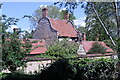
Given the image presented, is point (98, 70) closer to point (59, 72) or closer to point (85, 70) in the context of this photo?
point (85, 70)

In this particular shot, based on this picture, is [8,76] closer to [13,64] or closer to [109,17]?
[13,64]

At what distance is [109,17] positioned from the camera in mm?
7969

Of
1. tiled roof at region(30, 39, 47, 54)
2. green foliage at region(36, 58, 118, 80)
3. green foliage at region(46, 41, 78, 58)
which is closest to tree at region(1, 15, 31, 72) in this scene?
tiled roof at region(30, 39, 47, 54)

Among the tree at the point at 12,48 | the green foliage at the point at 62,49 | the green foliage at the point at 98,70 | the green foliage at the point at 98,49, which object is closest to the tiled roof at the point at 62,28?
the green foliage at the point at 62,49

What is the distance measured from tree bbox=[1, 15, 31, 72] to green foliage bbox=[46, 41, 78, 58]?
12.8 m

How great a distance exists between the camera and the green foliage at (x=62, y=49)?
23.5 meters

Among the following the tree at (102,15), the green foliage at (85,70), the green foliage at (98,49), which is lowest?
the green foliage at (98,49)

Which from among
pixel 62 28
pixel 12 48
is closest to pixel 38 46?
Result: pixel 12 48

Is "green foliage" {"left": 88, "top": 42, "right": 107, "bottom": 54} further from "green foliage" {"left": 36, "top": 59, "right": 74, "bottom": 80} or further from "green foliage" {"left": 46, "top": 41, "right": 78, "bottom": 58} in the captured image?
"green foliage" {"left": 36, "top": 59, "right": 74, "bottom": 80}

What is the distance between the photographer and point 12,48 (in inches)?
367

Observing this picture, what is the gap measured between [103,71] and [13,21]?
4959mm

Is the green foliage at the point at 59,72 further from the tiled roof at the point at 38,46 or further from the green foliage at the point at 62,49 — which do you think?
the green foliage at the point at 62,49

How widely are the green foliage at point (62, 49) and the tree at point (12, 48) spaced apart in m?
12.8

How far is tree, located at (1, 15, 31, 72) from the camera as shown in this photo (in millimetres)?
8983
